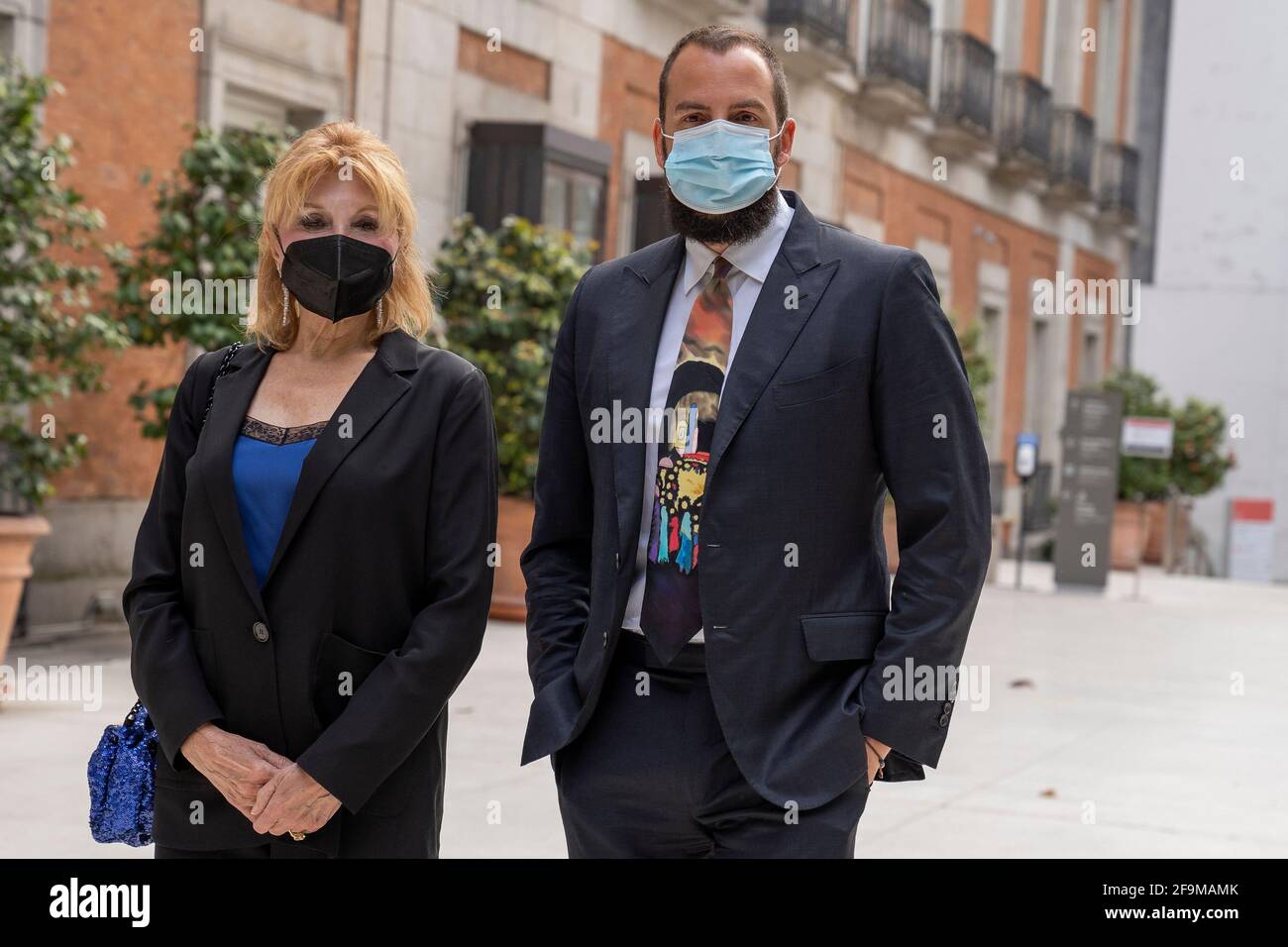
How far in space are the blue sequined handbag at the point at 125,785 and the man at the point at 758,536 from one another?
65cm

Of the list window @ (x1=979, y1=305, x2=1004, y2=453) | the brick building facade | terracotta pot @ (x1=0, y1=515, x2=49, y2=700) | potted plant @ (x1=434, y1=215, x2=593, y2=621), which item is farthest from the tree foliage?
window @ (x1=979, y1=305, x2=1004, y2=453)

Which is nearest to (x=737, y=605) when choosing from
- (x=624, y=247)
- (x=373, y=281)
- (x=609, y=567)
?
(x=609, y=567)

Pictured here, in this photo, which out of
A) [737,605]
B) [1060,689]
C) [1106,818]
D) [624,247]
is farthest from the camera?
[624,247]

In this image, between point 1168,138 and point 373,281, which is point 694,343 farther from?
point 1168,138

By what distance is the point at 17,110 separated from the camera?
23.5 feet

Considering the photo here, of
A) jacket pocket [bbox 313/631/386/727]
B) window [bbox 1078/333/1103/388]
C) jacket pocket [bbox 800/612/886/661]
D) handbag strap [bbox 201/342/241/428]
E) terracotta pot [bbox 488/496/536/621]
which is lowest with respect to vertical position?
terracotta pot [bbox 488/496/536/621]

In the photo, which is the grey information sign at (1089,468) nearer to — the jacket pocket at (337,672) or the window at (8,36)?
the window at (8,36)

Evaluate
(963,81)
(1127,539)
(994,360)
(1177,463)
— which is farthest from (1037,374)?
(1127,539)

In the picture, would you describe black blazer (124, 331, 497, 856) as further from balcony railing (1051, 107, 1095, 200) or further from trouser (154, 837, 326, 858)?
balcony railing (1051, 107, 1095, 200)

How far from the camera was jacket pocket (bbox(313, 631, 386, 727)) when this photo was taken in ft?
8.60

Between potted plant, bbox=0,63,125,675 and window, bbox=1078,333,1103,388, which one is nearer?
potted plant, bbox=0,63,125,675

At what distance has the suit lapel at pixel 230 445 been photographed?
2625 millimetres

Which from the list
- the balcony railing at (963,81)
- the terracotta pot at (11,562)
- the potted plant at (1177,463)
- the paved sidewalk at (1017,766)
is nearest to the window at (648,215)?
the paved sidewalk at (1017,766)
